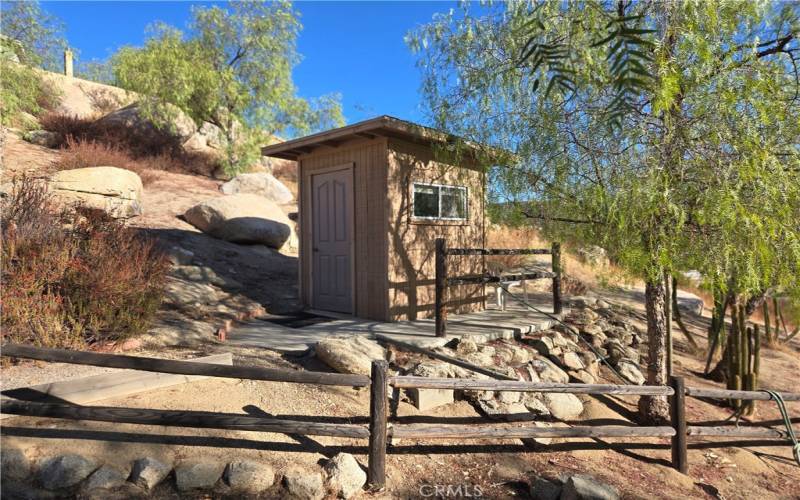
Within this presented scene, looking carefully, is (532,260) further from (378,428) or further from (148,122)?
(148,122)

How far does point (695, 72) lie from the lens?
12.8 feet

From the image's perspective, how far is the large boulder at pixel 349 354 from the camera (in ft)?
15.2

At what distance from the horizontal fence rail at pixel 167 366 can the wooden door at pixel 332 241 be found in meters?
3.73

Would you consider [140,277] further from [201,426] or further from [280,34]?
[280,34]

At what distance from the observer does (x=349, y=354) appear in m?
4.75

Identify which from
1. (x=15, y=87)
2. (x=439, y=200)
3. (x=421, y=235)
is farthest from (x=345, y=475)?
(x=15, y=87)

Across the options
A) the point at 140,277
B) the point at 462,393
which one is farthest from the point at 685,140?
the point at 140,277

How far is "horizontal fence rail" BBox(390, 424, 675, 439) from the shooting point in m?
3.60

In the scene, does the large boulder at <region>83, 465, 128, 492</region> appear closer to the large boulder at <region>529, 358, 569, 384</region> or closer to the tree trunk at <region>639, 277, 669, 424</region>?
the large boulder at <region>529, 358, 569, 384</region>

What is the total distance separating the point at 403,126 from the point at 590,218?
9.59ft

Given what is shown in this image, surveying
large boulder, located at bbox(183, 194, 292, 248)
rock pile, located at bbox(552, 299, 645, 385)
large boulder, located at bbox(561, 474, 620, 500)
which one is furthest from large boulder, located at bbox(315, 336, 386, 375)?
Answer: large boulder, located at bbox(183, 194, 292, 248)

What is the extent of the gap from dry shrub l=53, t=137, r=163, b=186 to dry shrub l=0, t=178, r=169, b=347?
29.5ft

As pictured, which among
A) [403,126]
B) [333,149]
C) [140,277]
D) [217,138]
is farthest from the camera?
[217,138]

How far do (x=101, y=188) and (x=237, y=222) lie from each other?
3.19m
